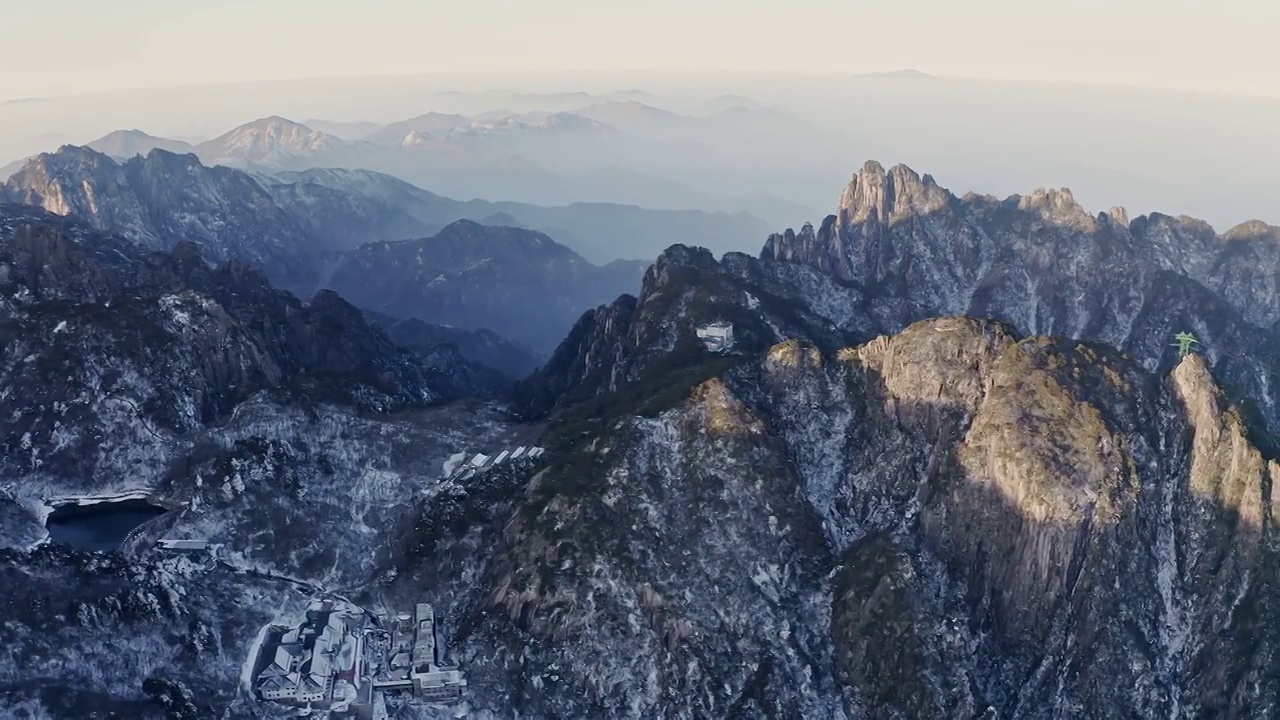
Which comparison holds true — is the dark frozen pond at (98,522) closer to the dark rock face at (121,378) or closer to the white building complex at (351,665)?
the dark rock face at (121,378)

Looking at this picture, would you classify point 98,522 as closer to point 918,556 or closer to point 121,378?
point 121,378

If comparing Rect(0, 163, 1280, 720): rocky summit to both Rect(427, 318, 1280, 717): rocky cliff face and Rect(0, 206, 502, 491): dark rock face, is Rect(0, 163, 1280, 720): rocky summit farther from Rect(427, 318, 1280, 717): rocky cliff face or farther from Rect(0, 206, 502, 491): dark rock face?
Rect(0, 206, 502, 491): dark rock face

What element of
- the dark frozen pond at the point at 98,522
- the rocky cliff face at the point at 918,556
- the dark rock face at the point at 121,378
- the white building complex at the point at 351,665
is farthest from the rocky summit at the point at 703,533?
the dark frozen pond at the point at 98,522

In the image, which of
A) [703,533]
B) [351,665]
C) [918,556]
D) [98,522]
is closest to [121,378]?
[98,522]

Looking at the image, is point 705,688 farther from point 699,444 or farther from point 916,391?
point 916,391

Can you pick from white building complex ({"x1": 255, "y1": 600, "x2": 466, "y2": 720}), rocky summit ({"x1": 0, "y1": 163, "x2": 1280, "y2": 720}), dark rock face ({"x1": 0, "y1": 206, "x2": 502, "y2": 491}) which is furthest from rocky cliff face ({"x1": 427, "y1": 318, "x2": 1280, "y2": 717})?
dark rock face ({"x1": 0, "y1": 206, "x2": 502, "y2": 491})

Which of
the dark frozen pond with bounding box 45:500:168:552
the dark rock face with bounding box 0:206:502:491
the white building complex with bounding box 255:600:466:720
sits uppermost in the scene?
the dark rock face with bounding box 0:206:502:491
